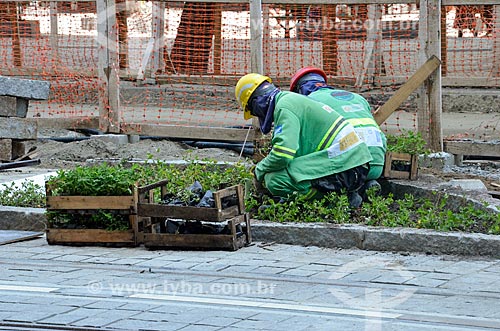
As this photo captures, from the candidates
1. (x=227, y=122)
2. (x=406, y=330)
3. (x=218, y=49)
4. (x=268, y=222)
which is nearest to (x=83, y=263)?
(x=268, y=222)

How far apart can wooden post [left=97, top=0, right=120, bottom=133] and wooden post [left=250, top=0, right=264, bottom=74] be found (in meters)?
2.09

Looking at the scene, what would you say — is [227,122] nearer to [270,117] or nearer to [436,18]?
[436,18]

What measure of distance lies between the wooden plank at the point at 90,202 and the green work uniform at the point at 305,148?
1.41 meters

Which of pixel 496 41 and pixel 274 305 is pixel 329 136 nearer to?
pixel 274 305

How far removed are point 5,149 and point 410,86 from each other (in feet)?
16.7

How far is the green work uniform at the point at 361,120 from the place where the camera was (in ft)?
31.6

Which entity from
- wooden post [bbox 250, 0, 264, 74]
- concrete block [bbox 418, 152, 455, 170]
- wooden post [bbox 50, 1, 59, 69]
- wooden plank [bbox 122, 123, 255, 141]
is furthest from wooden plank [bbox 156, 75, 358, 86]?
concrete block [bbox 418, 152, 455, 170]

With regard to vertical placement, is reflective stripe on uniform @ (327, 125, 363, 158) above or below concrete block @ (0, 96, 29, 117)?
below

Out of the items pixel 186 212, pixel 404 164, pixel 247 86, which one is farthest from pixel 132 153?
pixel 186 212

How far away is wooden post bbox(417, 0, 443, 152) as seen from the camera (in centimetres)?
1195

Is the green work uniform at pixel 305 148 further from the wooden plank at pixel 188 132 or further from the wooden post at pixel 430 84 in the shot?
the wooden plank at pixel 188 132

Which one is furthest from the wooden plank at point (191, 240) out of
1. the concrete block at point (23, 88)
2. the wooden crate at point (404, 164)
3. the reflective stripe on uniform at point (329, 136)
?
the concrete block at point (23, 88)

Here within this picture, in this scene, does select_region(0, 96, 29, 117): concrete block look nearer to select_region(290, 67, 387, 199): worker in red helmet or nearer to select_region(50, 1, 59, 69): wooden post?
select_region(290, 67, 387, 199): worker in red helmet

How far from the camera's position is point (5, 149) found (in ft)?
40.8
